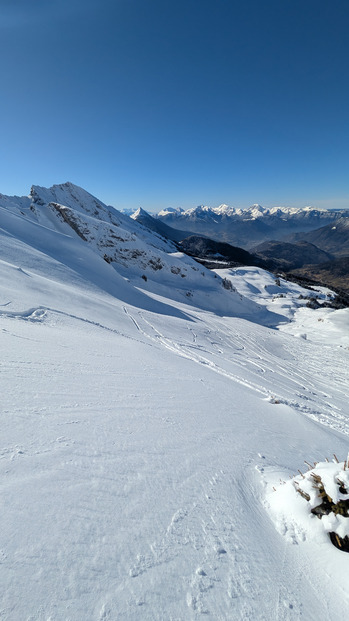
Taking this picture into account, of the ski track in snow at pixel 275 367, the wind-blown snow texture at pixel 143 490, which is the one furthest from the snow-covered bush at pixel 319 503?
the ski track in snow at pixel 275 367

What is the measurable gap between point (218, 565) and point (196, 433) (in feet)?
6.25

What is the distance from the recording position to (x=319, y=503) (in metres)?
2.32

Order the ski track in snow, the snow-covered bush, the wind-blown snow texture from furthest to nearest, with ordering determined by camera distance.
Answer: the ski track in snow → the snow-covered bush → the wind-blown snow texture

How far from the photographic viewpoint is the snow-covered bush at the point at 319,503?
2.16 metres

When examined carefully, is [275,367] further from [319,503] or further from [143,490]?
[143,490]

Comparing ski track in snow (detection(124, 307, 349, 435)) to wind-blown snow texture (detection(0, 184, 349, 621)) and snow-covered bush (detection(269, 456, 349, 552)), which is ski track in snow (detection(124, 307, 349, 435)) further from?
snow-covered bush (detection(269, 456, 349, 552))

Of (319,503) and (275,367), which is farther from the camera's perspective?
(275,367)

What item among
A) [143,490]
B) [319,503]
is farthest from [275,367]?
[143,490]

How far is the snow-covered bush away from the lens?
7.09ft

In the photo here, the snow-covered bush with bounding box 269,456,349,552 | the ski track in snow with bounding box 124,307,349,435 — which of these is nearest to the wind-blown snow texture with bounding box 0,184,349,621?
the snow-covered bush with bounding box 269,456,349,552

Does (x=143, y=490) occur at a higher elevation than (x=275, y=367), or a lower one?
lower

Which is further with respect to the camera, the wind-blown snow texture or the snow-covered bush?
the snow-covered bush

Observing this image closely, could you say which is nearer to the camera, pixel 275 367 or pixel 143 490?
Answer: pixel 143 490

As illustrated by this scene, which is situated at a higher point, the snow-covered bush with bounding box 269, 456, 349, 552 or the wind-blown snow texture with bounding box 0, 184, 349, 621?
the snow-covered bush with bounding box 269, 456, 349, 552
